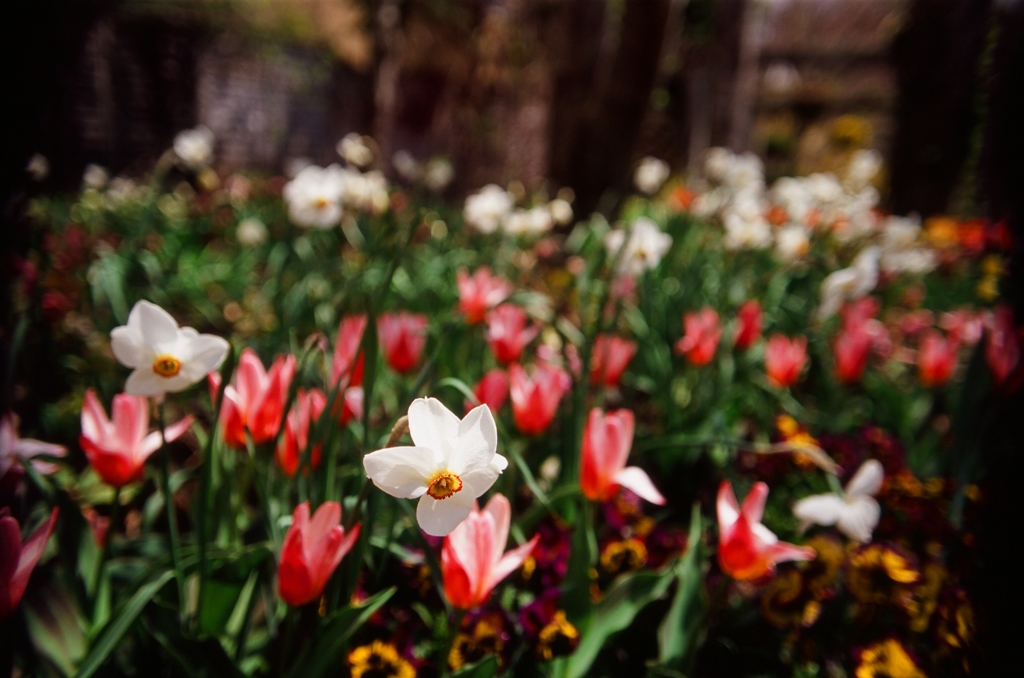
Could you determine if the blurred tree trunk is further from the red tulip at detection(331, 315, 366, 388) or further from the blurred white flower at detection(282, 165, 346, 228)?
the red tulip at detection(331, 315, 366, 388)

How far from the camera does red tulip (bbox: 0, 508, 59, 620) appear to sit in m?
0.60

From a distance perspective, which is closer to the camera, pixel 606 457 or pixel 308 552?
pixel 308 552

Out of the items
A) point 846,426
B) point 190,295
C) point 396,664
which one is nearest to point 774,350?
point 846,426

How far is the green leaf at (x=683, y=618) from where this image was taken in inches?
34.0

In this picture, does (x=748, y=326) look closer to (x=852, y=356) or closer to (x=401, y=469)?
(x=852, y=356)

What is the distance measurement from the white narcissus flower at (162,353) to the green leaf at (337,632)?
34 cm

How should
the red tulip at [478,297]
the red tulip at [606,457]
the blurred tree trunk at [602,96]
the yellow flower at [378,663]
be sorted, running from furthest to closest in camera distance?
the blurred tree trunk at [602,96]
the red tulip at [478,297]
the red tulip at [606,457]
the yellow flower at [378,663]

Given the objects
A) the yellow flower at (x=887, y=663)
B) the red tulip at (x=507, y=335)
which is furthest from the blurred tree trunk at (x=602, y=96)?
the yellow flower at (x=887, y=663)

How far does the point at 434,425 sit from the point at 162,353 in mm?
405

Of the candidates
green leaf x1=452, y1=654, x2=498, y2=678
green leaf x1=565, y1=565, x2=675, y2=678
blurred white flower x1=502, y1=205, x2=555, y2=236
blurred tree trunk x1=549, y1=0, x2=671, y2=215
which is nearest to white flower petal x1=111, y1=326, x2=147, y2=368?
green leaf x1=452, y1=654, x2=498, y2=678

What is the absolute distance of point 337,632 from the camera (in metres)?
0.68

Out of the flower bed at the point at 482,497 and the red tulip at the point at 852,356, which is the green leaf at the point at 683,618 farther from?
the red tulip at the point at 852,356

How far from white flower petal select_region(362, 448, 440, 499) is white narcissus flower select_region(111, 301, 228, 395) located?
0.99 ft

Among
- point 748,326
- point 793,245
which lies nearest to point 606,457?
point 748,326
